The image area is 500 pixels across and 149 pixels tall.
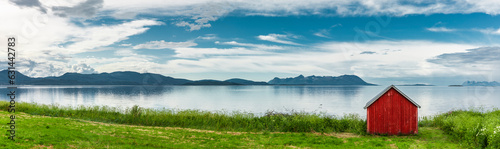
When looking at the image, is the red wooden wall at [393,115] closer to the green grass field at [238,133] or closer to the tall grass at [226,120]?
the green grass field at [238,133]

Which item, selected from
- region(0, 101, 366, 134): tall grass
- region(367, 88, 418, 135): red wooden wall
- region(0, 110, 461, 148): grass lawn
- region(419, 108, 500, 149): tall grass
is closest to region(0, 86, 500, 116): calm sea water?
region(0, 101, 366, 134): tall grass

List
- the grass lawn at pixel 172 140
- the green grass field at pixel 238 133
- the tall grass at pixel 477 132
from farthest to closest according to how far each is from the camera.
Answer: the green grass field at pixel 238 133, the tall grass at pixel 477 132, the grass lawn at pixel 172 140

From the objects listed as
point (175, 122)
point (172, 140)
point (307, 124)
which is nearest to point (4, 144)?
point (172, 140)

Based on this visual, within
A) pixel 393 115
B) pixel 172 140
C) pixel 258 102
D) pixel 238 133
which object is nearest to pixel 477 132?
pixel 393 115

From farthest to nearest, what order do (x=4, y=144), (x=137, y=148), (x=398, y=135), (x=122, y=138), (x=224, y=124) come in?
(x=224, y=124)
(x=398, y=135)
(x=122, y=138)
(x=137, y=148)
(x=4, y=144)

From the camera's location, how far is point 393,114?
2348 cm

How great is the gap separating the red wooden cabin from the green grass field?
0.86 metres

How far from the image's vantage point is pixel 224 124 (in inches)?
1051

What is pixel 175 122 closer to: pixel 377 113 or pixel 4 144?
pixel 4 144

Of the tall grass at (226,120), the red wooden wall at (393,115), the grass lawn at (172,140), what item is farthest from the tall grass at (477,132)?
the tall grass at (226,120)

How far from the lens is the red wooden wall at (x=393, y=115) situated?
23.4 meters

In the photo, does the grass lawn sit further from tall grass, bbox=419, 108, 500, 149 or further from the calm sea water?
the calm sea water

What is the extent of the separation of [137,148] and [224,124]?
1137 centimetres

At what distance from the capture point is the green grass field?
17156mm
